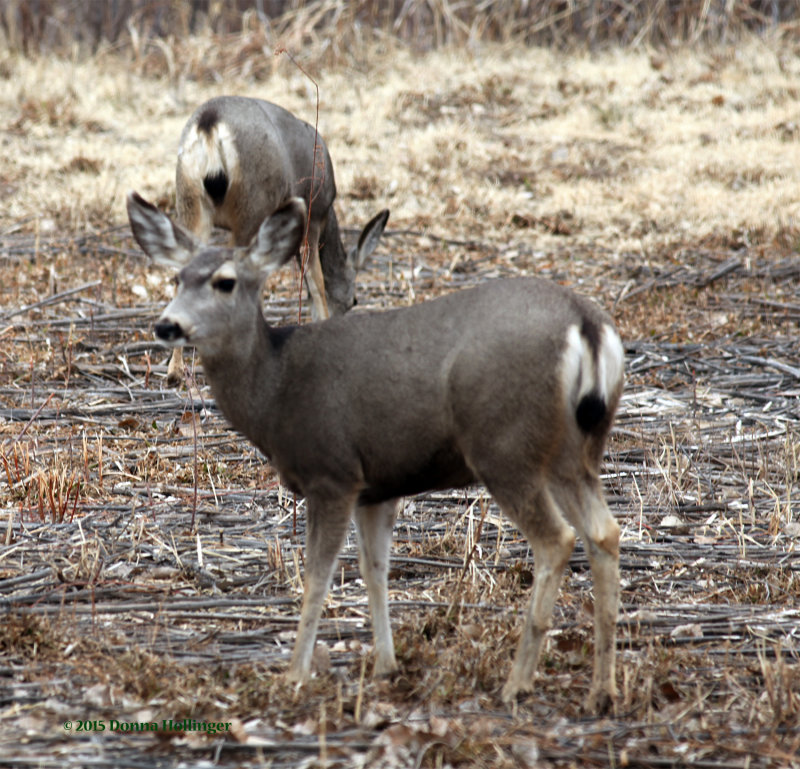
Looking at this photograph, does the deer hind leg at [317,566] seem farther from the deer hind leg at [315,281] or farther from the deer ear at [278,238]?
the deer hind leg at [315,281]

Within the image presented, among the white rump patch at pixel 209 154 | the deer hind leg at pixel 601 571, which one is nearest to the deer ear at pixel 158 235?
the deer hind leg at pixel 601 571

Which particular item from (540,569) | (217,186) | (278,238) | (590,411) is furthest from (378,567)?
(217,186)

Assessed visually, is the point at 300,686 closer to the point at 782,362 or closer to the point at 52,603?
the point at 52,603

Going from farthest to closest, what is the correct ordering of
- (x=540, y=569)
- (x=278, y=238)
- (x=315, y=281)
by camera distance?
(x=315, y=281) < (x=278, y=238) < (x=540, y=569)

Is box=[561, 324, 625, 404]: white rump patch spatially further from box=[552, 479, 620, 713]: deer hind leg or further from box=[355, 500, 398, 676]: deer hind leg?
box=[355, 500, 398, 676]: deer hind leg

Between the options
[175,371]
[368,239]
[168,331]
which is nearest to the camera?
[168,331]

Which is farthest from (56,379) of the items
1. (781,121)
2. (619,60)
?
(619,60)

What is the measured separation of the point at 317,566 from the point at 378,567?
0.30 metres

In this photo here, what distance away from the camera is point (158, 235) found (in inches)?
185

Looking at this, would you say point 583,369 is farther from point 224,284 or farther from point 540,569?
point 224,284

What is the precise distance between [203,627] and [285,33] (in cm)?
1542

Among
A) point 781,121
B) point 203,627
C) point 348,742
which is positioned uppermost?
point 348,742

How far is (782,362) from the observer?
8.57 meters

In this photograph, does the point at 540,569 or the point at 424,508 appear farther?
the point at 424,508
